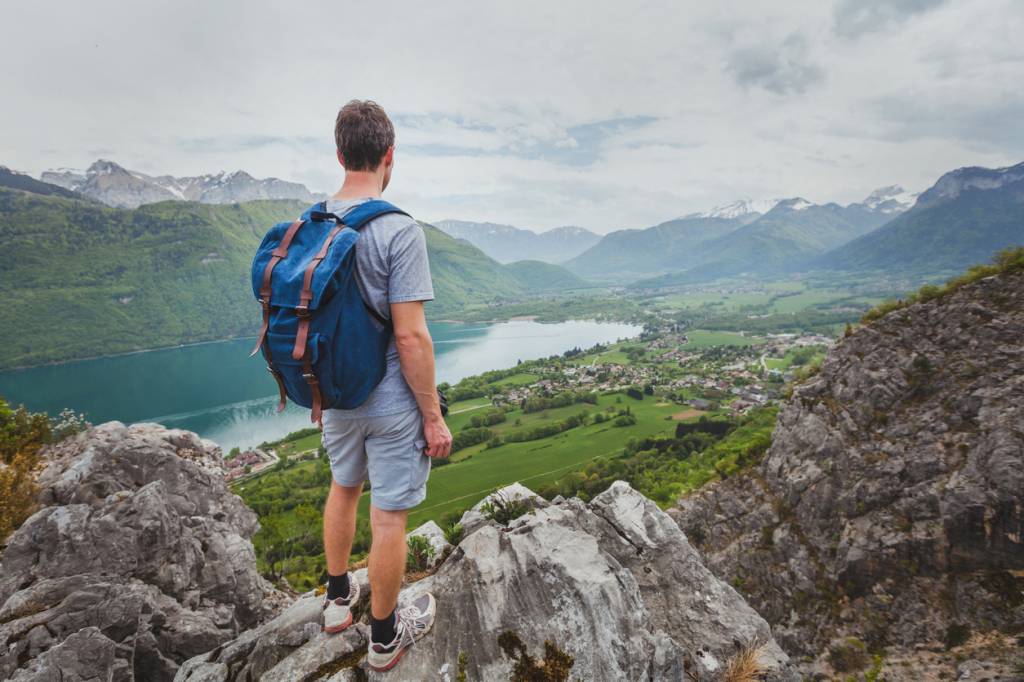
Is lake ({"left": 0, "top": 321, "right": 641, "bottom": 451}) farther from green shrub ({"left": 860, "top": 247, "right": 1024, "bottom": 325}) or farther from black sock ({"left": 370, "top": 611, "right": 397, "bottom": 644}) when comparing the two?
green shrub ({"left": 860, "top": 247, "right": 1024, "bottom": 325})

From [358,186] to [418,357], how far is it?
4.03ft

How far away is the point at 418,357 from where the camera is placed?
274 centimetres

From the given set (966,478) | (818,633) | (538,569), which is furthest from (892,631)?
(538,569)

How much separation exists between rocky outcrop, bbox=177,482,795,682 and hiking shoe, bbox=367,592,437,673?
3.9 inches

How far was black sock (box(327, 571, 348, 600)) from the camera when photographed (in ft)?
13.1

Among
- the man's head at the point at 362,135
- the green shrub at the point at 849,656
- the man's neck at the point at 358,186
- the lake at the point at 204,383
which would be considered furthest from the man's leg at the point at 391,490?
the lake at the point at 204,383

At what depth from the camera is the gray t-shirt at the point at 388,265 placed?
8.70ft

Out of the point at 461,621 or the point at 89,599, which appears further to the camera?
the point at 89,599

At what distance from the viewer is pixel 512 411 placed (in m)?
76.8

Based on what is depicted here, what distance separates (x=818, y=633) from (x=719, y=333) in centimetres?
14267

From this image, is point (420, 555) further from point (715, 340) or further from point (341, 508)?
point (715, 340)

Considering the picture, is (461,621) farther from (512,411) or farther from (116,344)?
(116,344)

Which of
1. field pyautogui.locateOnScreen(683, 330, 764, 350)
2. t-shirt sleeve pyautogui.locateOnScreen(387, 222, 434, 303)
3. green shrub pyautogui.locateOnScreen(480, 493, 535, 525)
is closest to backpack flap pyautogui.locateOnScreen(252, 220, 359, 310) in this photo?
t-shirt sleeve pyautogui.locateOnScreen(387, 222, 434, 303)

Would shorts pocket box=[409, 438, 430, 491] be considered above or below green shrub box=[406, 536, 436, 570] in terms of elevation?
above
